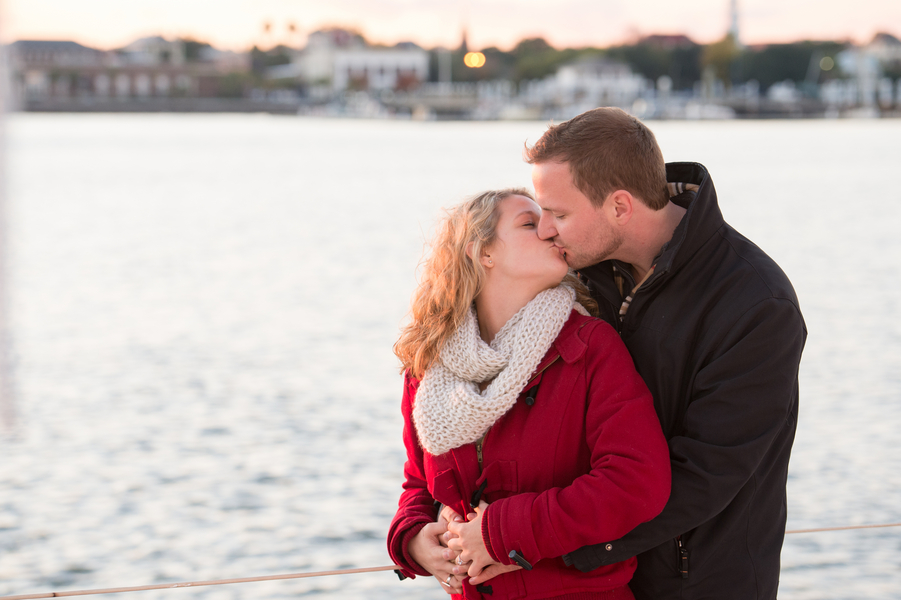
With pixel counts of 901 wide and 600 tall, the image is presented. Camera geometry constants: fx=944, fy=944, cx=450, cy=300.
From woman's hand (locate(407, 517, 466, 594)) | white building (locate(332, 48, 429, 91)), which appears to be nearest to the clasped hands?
woman's hand (locate(407, 517, 466, 594))

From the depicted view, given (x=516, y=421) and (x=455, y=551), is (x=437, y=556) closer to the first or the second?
(x=455, y=551)

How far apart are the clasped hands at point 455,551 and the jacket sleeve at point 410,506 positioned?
0.08 ft

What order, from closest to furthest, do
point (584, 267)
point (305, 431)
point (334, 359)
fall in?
point (584, 267)
point (305, 431)
point (334, 359)

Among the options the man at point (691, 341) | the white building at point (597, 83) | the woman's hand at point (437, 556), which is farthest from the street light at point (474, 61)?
the woman's hand at point (437, 556)

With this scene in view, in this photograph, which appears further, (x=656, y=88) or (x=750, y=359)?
(x=656, y=88)

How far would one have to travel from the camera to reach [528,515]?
183 cm

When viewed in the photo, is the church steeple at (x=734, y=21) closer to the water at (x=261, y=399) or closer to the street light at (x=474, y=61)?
the street light at (x=474, y=61)

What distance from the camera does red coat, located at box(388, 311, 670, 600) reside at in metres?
1.80

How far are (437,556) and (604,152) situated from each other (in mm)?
926

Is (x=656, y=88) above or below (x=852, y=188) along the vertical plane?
above

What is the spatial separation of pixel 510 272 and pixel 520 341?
0.57ft

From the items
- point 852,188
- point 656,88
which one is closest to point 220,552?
point 852,188

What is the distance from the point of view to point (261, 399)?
29.5 feet

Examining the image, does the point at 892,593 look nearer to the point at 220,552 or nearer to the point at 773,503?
the point at 773,503
